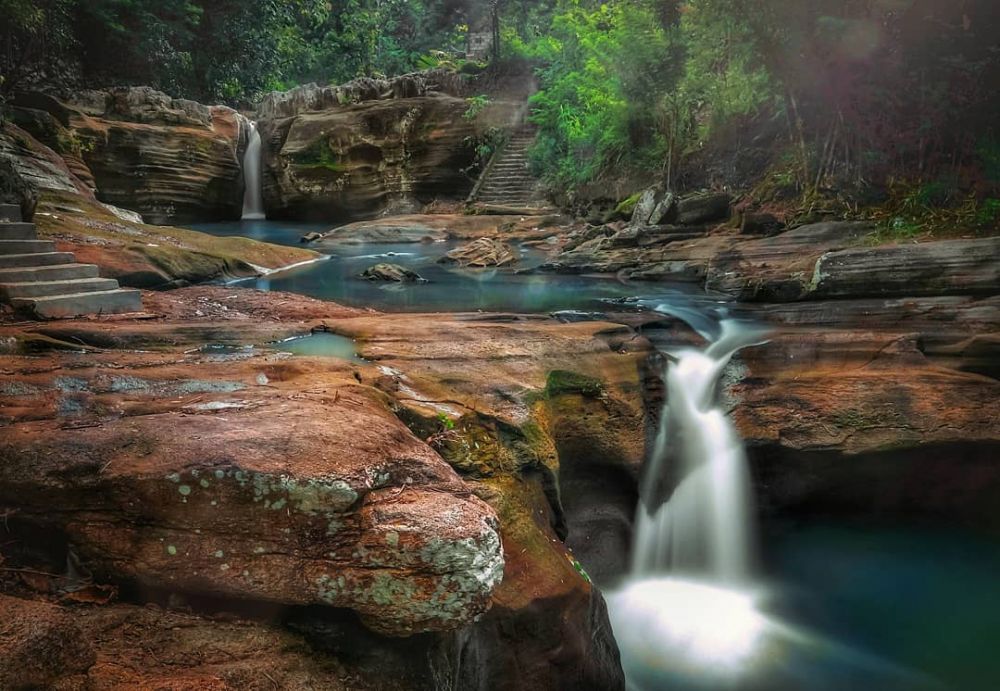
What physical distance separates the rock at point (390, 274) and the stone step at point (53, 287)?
522 centimetres

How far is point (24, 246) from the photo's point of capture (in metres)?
5.80

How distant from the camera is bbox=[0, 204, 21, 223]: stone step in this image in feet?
19.7

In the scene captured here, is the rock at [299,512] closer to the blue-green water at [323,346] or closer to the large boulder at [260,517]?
the large boulder at [260,517]

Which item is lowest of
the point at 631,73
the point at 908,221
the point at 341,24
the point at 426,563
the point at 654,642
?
the point at 654,642

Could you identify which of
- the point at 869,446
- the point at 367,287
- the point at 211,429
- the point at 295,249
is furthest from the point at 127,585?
the point at 295,249

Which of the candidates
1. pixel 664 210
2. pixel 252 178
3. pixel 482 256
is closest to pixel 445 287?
pixel 482 256

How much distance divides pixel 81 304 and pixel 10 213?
1286 millimetres

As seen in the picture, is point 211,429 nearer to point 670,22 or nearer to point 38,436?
point 38,436

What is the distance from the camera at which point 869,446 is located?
5125 mm

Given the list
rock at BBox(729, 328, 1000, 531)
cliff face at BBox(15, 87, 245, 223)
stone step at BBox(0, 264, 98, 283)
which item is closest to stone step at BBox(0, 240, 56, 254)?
stone step at BBox(0, 264, 98, 283)

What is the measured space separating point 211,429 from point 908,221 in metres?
8.54

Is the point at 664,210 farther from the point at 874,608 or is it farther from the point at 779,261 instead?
the point at 874,608

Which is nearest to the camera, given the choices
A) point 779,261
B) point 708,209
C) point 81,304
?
point 81,304

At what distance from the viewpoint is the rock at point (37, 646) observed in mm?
1914
